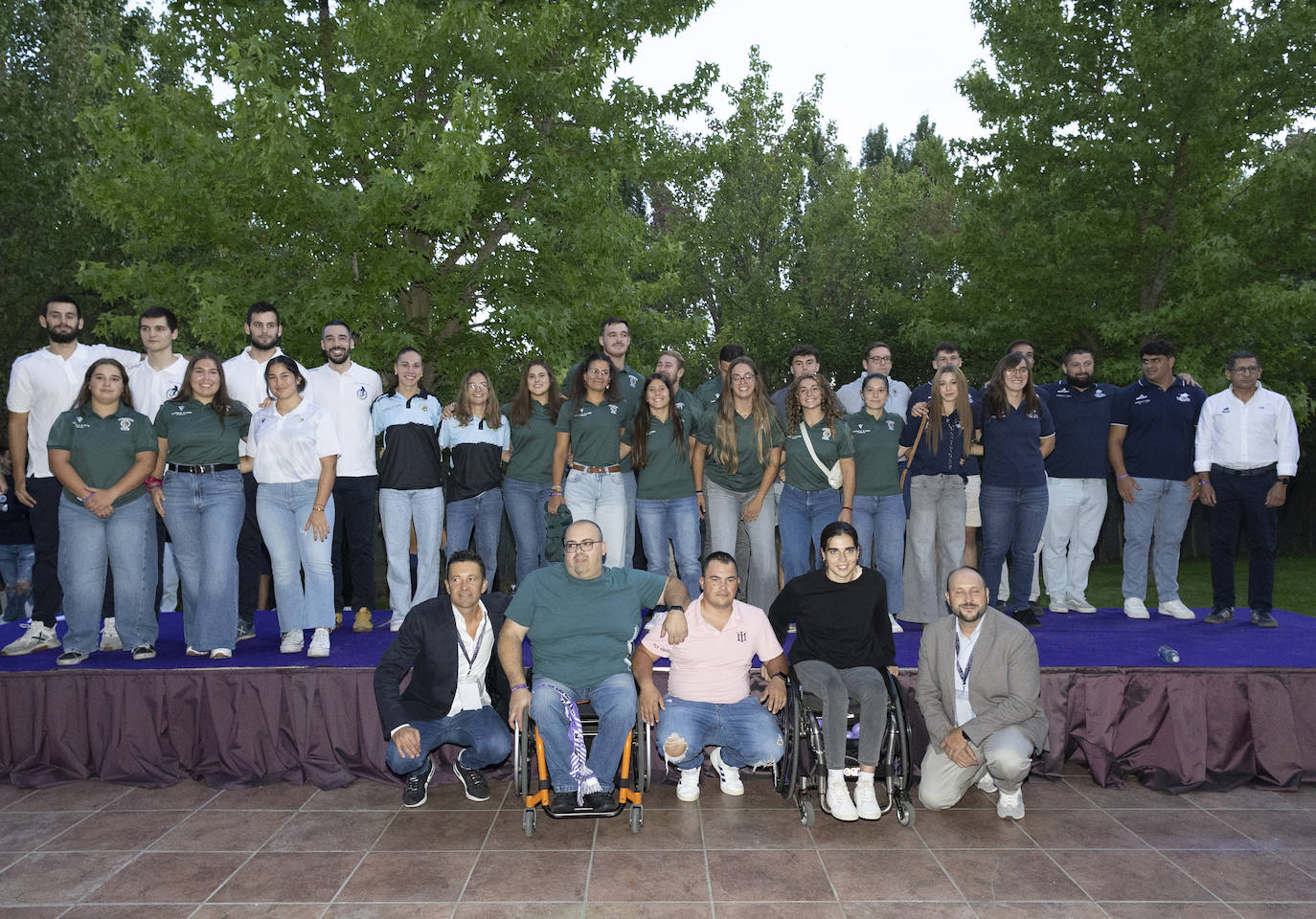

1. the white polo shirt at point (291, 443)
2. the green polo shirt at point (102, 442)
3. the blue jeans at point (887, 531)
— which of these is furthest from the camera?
the blue jeans at point (887, 531)

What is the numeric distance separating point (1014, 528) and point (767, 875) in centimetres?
329

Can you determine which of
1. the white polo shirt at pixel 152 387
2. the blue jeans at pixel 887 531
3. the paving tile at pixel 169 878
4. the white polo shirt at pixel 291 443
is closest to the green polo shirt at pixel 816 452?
the blue jeans at pixel 887 531

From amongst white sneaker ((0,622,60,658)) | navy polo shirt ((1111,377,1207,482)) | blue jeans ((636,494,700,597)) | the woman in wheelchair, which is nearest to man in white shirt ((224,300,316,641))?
white sneaker ((0,622,60,658))

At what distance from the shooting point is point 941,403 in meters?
6.01

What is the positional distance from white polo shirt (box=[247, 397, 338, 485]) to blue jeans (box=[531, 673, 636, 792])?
1989 mm

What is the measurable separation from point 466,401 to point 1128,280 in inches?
441

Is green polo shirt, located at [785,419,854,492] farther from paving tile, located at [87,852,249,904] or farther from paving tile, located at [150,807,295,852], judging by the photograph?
paving tile, located at [87,852,249,904]

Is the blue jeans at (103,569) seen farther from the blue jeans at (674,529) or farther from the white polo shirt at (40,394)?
the blue jeans at (674,529)

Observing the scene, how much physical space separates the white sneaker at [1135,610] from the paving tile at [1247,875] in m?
2.47

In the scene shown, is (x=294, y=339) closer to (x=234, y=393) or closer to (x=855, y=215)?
(x=234, y=393)

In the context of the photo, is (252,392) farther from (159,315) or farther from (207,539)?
(207,539)

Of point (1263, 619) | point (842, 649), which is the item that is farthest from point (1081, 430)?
point (842, 649)

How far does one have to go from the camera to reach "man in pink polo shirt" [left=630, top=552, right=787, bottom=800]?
4.57m

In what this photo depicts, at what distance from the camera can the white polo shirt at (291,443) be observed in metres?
5.27
